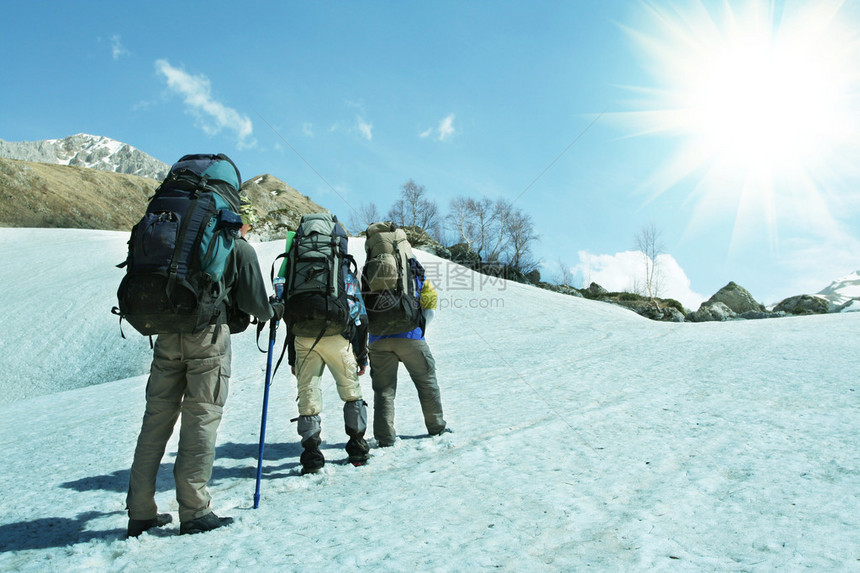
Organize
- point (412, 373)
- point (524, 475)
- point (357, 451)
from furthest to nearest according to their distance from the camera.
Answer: point (412, 373), point (357, 451), point (524, 475)

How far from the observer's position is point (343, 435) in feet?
16.6

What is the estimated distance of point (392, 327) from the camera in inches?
179

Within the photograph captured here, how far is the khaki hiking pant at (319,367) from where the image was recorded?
161 inches

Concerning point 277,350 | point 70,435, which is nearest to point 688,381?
point 70,435

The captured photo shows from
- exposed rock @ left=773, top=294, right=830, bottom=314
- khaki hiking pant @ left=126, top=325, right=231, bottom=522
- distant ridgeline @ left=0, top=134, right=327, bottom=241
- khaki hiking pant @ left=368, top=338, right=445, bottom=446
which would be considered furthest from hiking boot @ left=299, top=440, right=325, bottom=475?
distant ridgeline @ left=0, top=134, right=327, bottom=241

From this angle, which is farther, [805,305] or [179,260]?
[805,305]

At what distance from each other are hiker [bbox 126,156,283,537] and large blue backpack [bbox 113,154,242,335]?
0.25 feet

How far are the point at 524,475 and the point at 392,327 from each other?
6.06ft

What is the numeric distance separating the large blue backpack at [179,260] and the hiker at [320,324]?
88cm

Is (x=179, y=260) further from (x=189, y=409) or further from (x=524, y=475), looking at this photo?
(x=524, y=475)

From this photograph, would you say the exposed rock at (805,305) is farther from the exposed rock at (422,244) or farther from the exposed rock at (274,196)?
the exposed rock at (274,196)

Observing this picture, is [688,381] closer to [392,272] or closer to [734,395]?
[734,395]

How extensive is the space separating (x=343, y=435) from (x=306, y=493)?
1.69 m

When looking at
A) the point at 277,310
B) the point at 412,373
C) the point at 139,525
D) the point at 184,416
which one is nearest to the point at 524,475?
the point at 412,373
